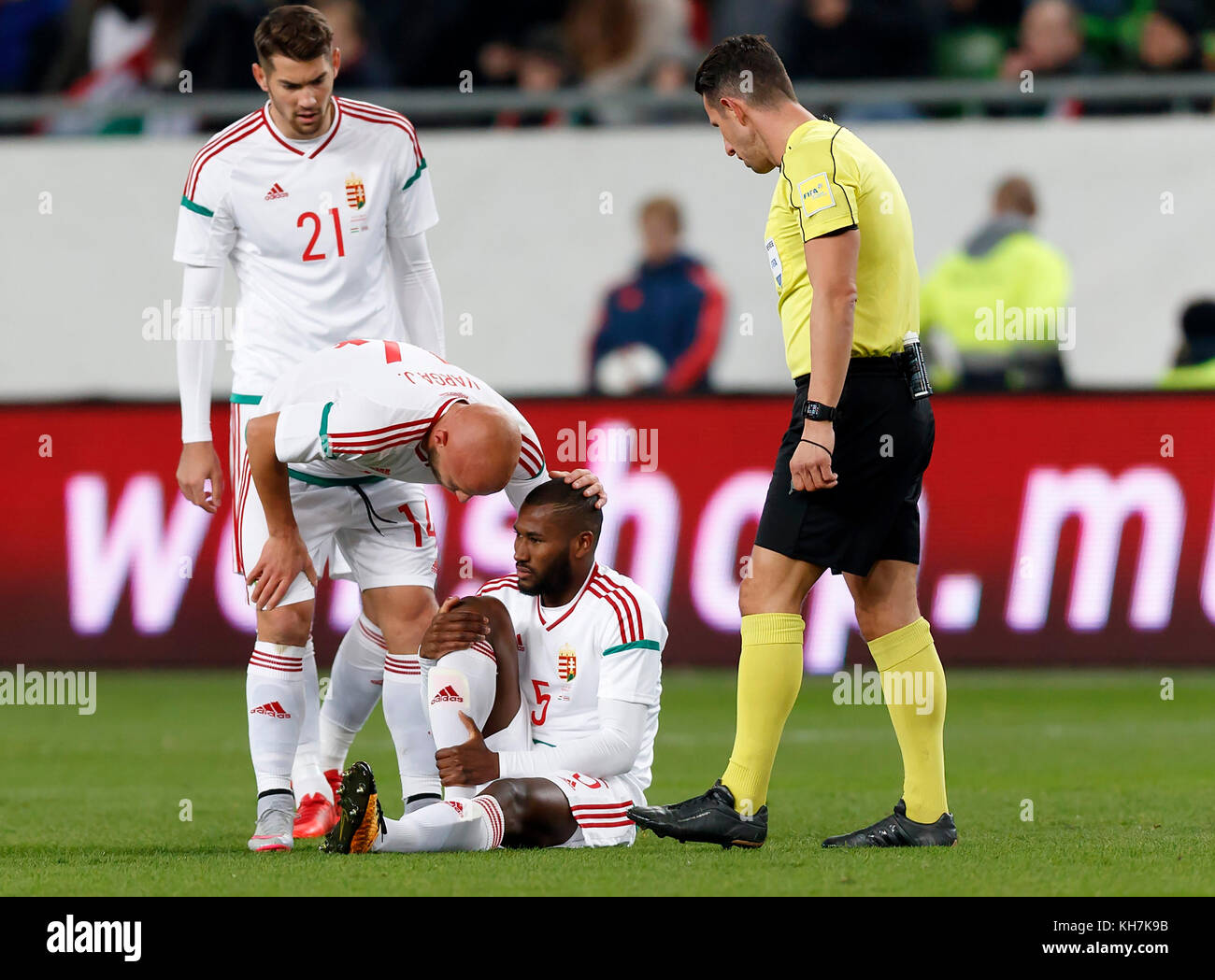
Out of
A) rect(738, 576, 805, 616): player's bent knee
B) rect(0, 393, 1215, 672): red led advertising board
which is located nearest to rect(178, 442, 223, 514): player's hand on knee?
rect(738, 576, 805, 616): player's bent knee

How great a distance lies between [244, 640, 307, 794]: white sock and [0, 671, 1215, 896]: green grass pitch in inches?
10.2

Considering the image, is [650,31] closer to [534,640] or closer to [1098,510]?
[1098,510]

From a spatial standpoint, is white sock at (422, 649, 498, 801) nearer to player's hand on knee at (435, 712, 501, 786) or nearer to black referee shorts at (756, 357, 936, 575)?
player's hand on knee at (435, 712, 501, 786)

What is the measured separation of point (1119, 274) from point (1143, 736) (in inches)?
183

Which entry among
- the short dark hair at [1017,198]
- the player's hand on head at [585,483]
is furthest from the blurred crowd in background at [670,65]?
the player's hand on head at [585,483]

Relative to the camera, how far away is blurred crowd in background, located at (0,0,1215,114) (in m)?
12.8

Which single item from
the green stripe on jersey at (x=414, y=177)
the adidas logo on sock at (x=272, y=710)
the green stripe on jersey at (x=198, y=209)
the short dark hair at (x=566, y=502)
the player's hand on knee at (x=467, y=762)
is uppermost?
the green stripe on jersey at (x=414, y=177)

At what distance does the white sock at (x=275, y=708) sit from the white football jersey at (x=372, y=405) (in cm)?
67

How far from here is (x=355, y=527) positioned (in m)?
6.14

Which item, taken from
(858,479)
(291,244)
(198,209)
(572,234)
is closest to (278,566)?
(291,244)

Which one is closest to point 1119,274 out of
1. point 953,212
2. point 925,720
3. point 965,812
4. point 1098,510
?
point 953,212

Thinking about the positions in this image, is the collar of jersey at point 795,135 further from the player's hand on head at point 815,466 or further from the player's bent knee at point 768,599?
the player's bent knee at point 768,599

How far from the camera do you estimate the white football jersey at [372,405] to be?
5359mm

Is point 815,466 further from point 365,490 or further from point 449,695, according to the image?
point 365,490
